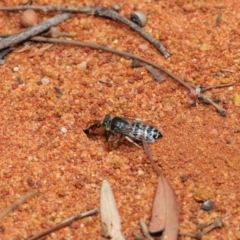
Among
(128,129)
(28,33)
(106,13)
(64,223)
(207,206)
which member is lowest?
(64,223)

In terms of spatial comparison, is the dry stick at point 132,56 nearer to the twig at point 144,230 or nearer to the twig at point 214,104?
the twig at point 214,104

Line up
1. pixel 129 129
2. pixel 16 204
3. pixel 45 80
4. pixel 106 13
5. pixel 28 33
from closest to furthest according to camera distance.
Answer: pixel 16 204 → pixel 129 129 → pixel 45 80 → pixel 28 33 → pixel 106 13

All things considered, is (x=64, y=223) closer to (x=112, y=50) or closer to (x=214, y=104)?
(x=214, y=104)

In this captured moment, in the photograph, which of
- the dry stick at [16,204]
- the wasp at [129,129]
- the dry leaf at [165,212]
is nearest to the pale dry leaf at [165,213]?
the dry leaf at [165,212]

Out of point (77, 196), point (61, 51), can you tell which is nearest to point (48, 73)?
point (61, 51)

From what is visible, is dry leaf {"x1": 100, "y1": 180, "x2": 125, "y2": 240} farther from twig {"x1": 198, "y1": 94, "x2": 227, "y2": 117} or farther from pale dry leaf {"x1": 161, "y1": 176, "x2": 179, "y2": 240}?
twig {"x1": 198, "y1": 94, "x2": 227, "y2": 117}

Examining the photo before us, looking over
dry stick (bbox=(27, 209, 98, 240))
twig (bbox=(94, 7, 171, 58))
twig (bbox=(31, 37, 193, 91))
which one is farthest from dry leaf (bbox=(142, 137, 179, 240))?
twig (bbox=(94, 7, 171, 58))

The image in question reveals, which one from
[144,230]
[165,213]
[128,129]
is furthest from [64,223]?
[128,129]

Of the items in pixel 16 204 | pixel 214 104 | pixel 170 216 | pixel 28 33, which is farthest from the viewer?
pixel 28 33

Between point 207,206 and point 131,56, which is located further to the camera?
point 131,56
